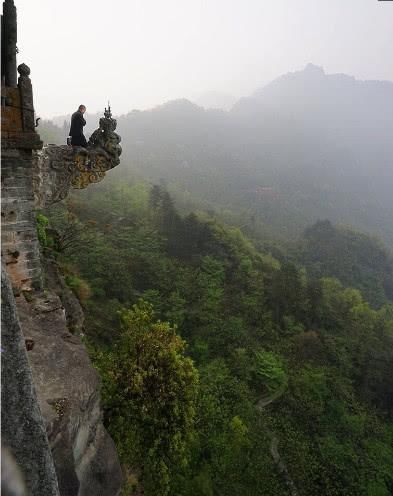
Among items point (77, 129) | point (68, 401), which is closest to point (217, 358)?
point (77, 129)

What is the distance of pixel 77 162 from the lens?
8.09m

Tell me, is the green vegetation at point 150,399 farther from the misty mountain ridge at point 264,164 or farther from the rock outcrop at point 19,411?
the misty mountain ridge at point 264,164

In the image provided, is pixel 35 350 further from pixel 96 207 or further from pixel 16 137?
pixel 96 207

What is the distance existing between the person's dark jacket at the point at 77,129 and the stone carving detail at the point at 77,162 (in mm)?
221

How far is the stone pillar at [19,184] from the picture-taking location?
6.41m

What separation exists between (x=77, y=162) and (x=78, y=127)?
2.42ft

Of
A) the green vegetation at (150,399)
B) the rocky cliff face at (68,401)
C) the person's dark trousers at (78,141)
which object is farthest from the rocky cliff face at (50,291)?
the green vegetation at (150,399)

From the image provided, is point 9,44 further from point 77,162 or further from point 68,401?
point 68,401

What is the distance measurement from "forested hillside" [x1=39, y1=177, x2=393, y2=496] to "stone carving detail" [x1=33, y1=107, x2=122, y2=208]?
3.36 metres

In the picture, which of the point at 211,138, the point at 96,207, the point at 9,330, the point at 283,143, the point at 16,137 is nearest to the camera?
the point at 9,330

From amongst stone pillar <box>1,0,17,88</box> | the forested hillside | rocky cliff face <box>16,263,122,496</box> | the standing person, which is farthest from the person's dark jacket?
the forested hillside

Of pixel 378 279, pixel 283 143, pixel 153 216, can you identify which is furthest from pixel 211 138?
pixel 153 216

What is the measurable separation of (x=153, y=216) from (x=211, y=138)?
87.4m

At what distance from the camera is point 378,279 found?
60.0m
